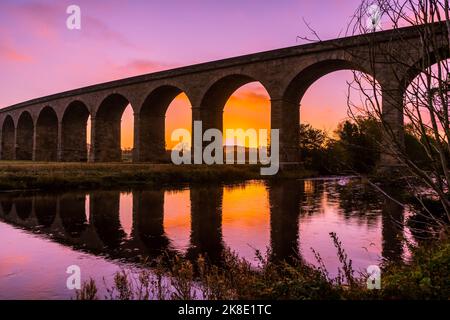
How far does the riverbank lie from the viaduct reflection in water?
7.65 ft

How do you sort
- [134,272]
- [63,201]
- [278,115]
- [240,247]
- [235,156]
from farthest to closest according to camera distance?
[235,156] < [278,115] < [63,201] < [240,247] < [134,272]

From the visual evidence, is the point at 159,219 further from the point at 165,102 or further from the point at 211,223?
the point at 165,102

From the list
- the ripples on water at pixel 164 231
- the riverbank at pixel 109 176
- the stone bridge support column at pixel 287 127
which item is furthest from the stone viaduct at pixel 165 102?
the ripples on water at pixel 164 231

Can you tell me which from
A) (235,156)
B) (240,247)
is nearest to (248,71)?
(235,156)

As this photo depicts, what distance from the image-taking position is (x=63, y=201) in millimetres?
14750

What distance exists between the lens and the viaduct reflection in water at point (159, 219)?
7646mm

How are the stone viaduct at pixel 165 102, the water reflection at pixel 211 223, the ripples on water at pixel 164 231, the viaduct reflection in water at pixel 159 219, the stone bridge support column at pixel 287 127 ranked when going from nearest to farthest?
the ripples on water at pixel 164 231, the water reflection at pixel 211 223, the viaduct reflection in water at pixel 159 219, the stone viaduct at pixel 165 102, the stone bridge support column at pixel 287 127

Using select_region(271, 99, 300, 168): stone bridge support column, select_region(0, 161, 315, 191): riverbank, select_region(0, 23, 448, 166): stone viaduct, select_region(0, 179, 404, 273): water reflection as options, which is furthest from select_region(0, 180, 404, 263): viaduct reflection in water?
select_region(271, 99, 300, 168): stone bridge support column

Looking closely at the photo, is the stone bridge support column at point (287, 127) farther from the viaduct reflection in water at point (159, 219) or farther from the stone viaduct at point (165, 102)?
the viaduct reflection in water at point (159, 219)

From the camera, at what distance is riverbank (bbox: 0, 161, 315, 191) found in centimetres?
1910

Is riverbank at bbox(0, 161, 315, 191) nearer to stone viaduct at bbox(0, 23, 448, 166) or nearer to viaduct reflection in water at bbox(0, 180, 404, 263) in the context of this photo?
viaduct reflection in water at bbox(0, 180, 404, 263)

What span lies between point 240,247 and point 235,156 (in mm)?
29639
